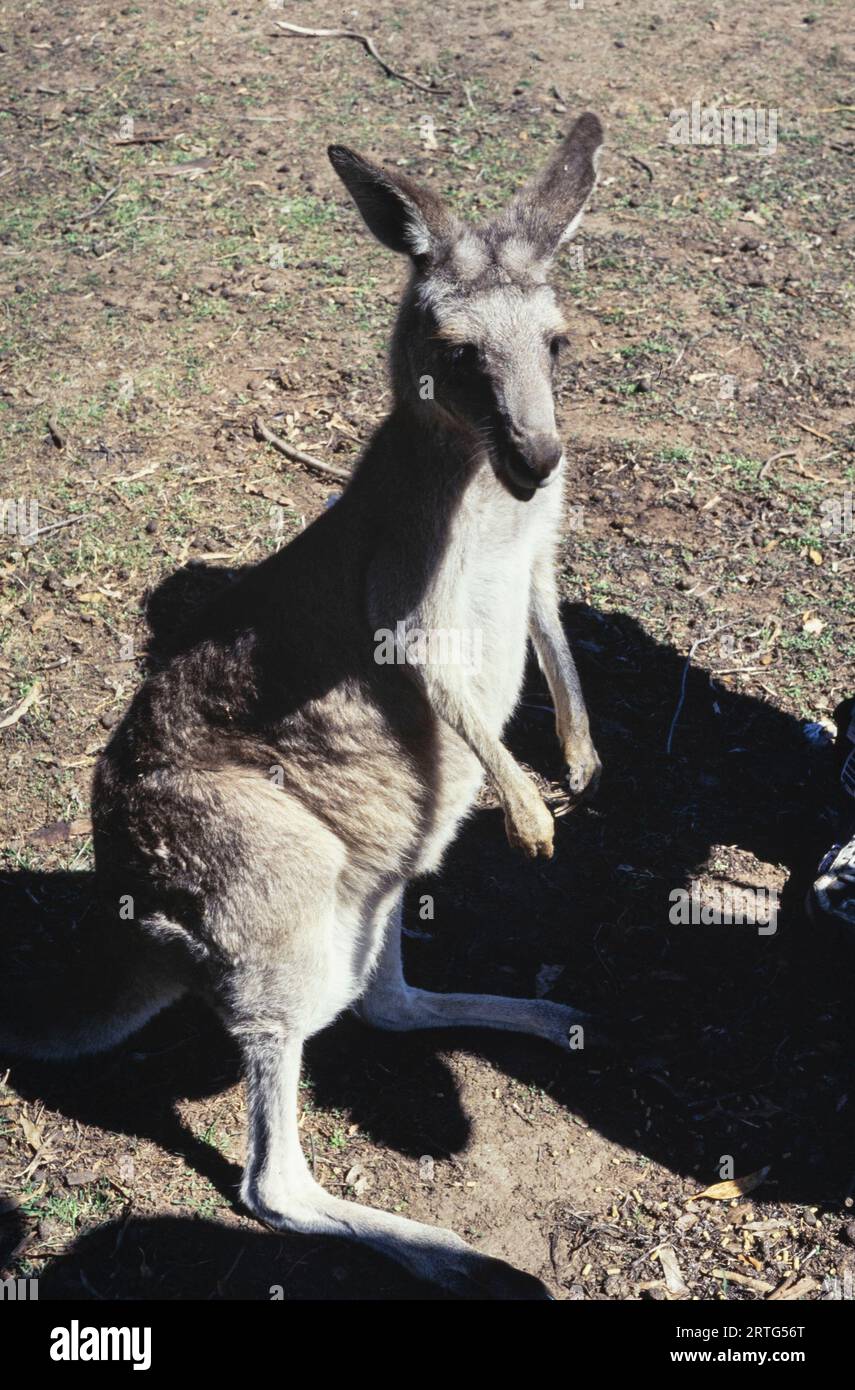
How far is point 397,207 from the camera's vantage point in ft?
9.50

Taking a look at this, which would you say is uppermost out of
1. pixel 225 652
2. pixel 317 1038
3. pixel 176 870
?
pixel 225 652

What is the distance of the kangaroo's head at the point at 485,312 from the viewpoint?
2730 millimetres

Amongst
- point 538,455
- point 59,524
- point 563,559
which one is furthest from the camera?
point 59,524

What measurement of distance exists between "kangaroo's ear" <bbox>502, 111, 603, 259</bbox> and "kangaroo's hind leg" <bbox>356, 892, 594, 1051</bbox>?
185cm

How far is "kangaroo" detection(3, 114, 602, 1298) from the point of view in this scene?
287 centimetres

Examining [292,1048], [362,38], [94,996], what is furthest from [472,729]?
[362,38]

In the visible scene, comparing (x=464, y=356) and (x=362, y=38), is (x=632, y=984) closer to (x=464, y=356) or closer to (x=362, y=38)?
(x=464, y=356)

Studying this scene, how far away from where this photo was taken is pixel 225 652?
310 cm

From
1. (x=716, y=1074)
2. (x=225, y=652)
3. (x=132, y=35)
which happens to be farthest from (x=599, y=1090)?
(x=132, y=35)

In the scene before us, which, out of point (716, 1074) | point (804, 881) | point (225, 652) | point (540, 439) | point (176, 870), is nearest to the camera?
point (540, 439)

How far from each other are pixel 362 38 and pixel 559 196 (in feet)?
18.5

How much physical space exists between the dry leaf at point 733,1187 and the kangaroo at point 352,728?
1.81 feet

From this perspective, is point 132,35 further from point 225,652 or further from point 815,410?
point 225,652

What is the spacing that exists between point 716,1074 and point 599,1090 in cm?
33
